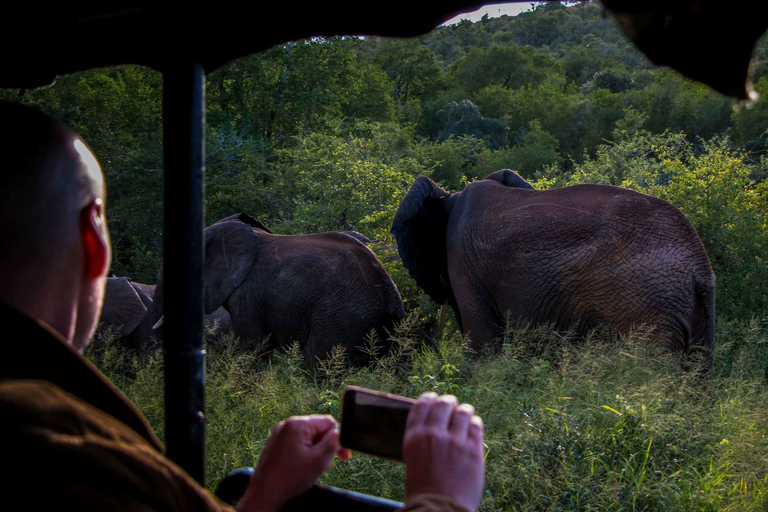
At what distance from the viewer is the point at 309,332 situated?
6.73m

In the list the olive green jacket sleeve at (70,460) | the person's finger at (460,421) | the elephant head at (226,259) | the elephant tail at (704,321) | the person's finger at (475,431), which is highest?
the olive green jacket sleeve at (70,460)

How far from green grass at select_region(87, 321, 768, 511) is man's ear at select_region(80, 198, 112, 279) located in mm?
2558

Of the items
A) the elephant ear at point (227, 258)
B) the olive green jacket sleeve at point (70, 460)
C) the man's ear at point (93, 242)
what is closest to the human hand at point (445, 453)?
the olive green jacket sleeve at point (70, 460)

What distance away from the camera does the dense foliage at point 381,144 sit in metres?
7.65

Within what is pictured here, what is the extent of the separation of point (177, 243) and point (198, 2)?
0.50 m

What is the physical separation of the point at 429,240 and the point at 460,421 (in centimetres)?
670

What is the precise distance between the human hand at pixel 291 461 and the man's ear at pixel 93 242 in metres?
0.46

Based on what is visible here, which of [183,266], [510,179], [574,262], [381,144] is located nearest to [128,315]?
[510,179]

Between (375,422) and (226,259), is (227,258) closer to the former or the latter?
(226,259)

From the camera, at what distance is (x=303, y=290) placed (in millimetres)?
6684

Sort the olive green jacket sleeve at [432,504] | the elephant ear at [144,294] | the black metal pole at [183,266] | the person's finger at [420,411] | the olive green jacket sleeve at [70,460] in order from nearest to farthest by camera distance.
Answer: the olive green jacket sleeve at [70,460], the olive green jacket sleeve at [432,504], the person's finger at [420,411], the black metal pole at [183,266], the elephant ear at [144,294]

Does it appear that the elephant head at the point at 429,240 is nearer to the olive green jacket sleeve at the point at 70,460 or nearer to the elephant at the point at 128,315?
the elephant at the point at 128,315

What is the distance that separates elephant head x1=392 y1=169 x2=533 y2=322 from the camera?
7547 mm

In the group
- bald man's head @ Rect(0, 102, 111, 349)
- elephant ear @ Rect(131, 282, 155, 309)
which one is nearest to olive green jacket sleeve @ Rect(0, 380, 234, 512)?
bald man's head @ Rect(0, 102, 111, 349)
